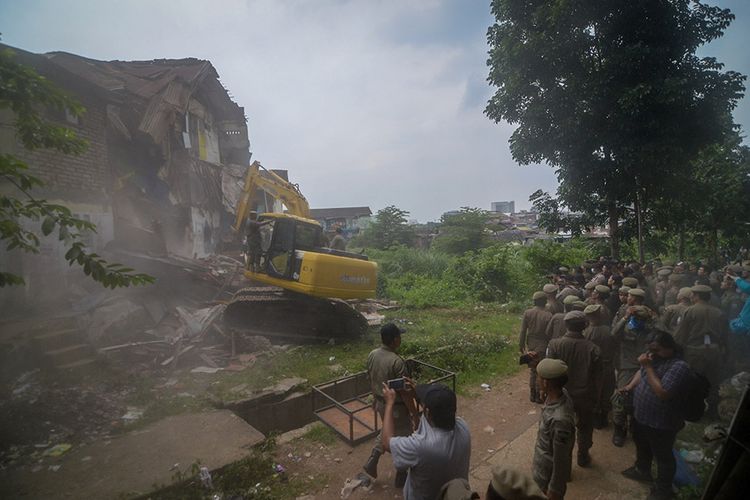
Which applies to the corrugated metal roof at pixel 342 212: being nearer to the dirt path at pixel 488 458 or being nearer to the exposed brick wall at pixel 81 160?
the exposed brick wall at pixel 81 160

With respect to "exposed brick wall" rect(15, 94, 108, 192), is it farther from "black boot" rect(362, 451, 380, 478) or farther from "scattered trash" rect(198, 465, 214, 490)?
"black boot" rect(362, 451, 380, 478)

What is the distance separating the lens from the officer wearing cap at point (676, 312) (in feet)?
17.0

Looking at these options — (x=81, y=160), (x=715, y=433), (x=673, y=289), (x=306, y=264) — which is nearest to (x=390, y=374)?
(x=715, y=433)

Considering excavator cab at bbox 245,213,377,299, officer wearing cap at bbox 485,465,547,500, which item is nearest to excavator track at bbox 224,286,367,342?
excavator cab at bbox 245,213,377,299

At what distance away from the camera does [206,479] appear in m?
4.01

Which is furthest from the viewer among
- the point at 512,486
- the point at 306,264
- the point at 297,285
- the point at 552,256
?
the point at 552,256

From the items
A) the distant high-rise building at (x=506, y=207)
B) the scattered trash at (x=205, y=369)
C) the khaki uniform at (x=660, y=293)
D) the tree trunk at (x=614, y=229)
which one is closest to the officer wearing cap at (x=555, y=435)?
the scattered trash at (x=205, y=369)

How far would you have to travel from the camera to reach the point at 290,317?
8.95 m

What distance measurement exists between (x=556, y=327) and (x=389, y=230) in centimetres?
2228

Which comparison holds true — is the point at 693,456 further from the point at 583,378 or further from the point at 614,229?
the point at 614,229

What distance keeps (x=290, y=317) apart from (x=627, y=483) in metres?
6.76

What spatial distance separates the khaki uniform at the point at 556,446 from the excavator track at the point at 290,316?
6206mm

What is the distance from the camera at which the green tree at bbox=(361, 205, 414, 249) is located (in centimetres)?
2731

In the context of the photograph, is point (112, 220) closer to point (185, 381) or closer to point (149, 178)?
point (149, 178)
